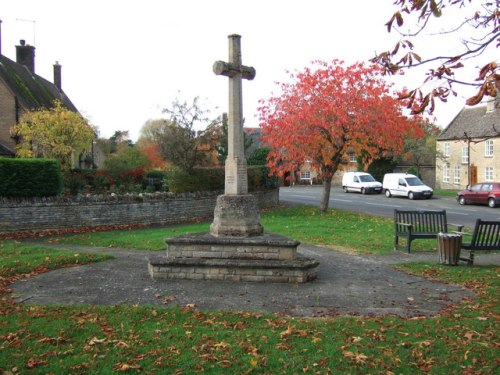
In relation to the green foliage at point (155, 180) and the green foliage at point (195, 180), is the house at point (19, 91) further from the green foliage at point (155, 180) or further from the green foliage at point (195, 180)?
the green foliage at point (195, 180)

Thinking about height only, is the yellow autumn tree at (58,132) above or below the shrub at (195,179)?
above

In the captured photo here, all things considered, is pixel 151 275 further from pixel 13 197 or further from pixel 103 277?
pixel 13 197

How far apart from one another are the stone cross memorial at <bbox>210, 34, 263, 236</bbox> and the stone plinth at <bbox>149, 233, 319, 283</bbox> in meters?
0.40

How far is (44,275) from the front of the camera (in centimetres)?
886

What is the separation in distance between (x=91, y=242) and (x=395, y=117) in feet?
45.6

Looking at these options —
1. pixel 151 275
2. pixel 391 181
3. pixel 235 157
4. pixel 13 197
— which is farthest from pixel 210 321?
pixel 391 181

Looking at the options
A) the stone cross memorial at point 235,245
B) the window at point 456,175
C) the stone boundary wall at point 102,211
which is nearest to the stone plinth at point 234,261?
the stone cross memorial at point 235,245

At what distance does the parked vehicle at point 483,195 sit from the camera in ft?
88.8

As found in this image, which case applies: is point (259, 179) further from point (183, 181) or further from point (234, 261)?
point (234, 261)

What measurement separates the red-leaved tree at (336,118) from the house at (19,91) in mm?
16964

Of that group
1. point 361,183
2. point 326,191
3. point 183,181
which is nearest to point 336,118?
point 326,191

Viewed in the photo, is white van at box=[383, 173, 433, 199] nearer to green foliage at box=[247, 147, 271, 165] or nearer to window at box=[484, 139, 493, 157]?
window at box=[484, 139, 493, 157]

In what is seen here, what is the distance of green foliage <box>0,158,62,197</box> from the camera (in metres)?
15.6

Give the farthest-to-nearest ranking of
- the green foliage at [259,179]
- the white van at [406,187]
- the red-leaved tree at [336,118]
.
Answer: the white van at [406,187], the green foliage at [259,179], the red-leaved tree at [336,118]
